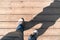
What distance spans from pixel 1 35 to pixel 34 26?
47 cm

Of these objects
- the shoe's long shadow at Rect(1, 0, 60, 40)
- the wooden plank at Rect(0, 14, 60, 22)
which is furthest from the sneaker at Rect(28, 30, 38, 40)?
the wooden plank at Rect(0, 14, 60, 22)

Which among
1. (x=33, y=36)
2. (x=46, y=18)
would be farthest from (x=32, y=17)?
(x=33, y=36)

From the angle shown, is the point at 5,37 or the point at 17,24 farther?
the point at 17,24

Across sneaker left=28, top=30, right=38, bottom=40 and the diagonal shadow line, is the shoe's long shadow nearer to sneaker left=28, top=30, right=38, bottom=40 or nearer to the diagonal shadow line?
the diagonal shadow line

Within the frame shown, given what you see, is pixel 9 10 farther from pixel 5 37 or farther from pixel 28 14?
pixel 5 37

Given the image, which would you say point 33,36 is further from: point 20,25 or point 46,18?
point 46,18

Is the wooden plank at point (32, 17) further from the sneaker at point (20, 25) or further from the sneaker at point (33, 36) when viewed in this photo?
the sneaker at point (33, 36)

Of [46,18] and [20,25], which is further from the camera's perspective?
[46,18]

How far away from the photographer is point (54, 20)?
9.29ft

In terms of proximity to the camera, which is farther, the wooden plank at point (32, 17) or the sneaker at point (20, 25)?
the wooden plank at point (32, 17)

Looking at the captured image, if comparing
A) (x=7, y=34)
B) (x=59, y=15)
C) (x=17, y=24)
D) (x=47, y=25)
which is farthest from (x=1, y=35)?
(x=59, y=15)

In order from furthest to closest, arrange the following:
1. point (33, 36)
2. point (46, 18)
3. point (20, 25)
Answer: point (46, 18)
point (20, 25)
point (33, 36)

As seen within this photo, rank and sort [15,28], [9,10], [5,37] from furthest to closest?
[9,10] → [15,28] → [5,37]

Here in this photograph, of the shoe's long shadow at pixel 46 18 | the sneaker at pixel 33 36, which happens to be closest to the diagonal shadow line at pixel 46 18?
the shoe's long shadow at pixel 46 18
